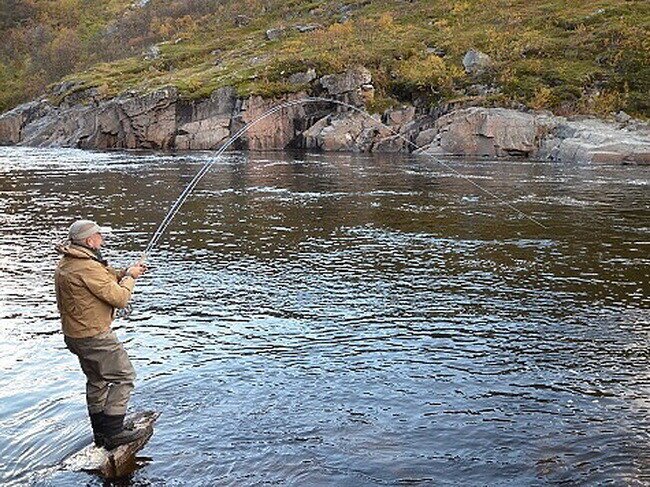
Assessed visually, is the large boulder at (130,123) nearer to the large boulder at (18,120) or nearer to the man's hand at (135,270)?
the large boulder at (18,120)

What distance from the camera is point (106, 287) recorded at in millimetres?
6871

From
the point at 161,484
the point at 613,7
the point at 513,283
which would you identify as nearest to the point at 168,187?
the point at 513,283

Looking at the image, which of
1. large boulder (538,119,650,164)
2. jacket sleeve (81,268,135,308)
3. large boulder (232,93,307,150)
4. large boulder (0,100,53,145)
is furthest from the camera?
large boulder (0,100,53,145)

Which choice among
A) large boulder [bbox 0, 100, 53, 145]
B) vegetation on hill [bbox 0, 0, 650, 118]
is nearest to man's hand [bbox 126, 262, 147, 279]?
vegetation on hill [bbox 0, 0, 650, 118]

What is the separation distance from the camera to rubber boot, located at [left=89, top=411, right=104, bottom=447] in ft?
24.1

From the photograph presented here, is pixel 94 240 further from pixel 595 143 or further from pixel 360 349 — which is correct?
pixel 595 143

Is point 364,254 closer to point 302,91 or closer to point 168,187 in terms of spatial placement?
point 168,187

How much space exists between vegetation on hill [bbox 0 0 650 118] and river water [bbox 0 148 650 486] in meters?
34.9

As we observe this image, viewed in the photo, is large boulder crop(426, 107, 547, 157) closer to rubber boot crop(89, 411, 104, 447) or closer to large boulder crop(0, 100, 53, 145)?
rubber boot crop(89, 411, 104, 447)

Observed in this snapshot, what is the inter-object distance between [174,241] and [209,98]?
4807 centimetres

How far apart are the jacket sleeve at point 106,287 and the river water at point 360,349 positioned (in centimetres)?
175

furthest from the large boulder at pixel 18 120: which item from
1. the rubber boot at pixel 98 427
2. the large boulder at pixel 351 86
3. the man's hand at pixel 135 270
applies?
the rubber boot at pixel 98 427

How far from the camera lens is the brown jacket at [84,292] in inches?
268

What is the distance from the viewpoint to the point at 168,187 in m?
32.6
